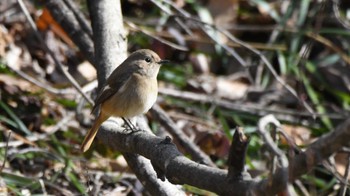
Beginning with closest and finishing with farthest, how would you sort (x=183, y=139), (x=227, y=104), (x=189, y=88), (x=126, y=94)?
1. (x=126, y=94)
2. (x=183, y=139)
3. (x=227, y=104)
4. (x=189, y=88)

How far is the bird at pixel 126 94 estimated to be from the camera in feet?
13.4

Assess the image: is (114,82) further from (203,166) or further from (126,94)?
(203,166)

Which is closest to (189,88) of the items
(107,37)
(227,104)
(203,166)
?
(227,104)

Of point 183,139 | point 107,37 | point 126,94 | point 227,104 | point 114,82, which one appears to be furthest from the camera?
point 227,104

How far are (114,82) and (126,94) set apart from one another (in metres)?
0.29

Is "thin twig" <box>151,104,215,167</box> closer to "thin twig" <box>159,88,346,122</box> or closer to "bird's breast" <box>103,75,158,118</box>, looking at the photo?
"bird's breast" <box>103,75,158,118</box>

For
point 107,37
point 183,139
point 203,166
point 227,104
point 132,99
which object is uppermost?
point 107,37

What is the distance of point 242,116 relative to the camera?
5855 millimetres

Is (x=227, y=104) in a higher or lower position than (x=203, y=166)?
higher

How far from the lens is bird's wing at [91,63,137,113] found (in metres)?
3.99

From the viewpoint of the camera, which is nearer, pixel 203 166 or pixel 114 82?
pixel 203 166

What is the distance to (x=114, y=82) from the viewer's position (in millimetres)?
4051

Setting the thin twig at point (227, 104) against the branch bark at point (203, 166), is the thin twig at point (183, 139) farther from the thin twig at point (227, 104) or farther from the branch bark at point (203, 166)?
the thin twig at point (227, 104)

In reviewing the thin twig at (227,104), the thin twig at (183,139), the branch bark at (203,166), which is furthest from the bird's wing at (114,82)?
the thin twig at (227,104)
